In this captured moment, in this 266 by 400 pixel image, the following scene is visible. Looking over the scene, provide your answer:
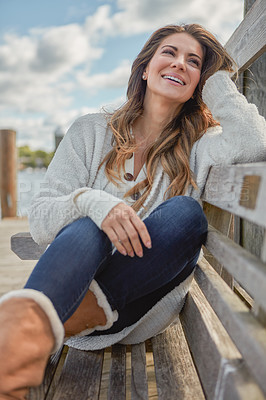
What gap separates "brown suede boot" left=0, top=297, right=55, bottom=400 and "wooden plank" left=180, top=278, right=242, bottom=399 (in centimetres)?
38

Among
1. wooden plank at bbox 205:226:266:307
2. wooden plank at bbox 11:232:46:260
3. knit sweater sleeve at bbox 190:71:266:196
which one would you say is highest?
knit sweater sleeve at bbox 190:71:266:196

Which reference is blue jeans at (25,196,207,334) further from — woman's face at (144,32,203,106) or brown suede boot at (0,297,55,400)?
woman's face at (144,32,203,106)

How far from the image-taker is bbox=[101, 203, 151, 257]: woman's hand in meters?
1.08

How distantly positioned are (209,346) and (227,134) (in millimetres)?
793

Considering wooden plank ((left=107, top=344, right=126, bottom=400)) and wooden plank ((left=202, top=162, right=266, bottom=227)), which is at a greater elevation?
wooden plank ((left=202, top=162, right=266, bottom=227))

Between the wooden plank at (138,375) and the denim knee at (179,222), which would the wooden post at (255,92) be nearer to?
the denim knee at (179,222)

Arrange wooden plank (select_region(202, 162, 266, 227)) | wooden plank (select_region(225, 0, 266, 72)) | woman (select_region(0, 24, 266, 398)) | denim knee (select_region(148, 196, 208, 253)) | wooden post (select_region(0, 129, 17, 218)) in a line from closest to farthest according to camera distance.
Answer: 1. wooden plank (select_region(202, 162, 266, 227))
2. woman (select_region(0, 24, 266, 398))
3. denim knee (select_region(148, 196, 208, 253))
4. wooden plank (select_region(225, 0, 266, 72))
5. wooden post (select_region(0, 129, 17, 218))

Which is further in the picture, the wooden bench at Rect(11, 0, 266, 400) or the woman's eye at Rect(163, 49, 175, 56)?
the woman's eye at Rect(163, 49, 175, 56)

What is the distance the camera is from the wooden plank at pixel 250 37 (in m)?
1.47

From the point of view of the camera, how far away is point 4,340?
812 millimetres

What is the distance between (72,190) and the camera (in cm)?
147

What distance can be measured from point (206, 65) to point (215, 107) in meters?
0.33

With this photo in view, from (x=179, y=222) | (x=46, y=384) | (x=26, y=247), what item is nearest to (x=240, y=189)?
(x=179, y=222)

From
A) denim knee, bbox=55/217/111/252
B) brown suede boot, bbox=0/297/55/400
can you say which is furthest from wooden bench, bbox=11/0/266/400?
denim knee, bbox=55/217/111/252
